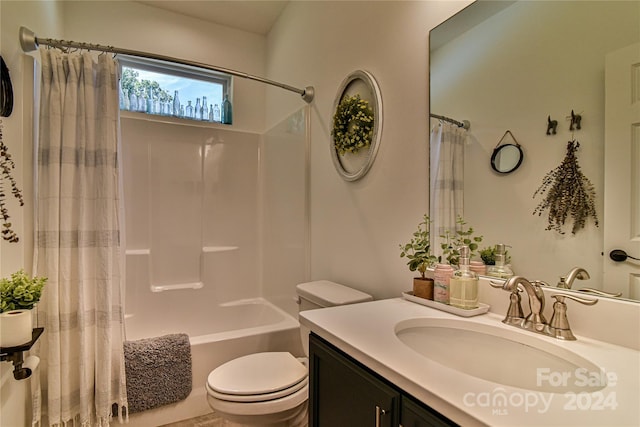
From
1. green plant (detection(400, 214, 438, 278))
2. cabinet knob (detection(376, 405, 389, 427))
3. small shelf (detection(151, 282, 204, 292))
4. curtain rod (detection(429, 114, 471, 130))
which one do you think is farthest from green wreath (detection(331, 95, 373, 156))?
small shelf (detection(151, 282, 204, 292))

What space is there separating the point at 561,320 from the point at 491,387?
15.5 inches

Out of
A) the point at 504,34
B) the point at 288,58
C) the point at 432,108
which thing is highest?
the point at 288,58

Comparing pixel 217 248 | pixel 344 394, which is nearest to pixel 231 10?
pixel 217 248

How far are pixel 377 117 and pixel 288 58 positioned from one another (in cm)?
138

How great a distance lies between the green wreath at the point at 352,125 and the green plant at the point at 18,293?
1.50 meters

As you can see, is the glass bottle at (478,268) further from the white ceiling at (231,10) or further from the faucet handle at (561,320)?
the white ceiling at (231,10)

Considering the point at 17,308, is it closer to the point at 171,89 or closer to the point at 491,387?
the point at 491,387

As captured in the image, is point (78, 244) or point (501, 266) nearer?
point (501, 266)

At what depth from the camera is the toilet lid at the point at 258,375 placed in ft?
4.50

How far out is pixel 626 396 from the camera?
0.57 m

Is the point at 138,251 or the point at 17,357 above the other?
the point at 138,251

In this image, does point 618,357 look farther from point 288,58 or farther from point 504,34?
point 288,58

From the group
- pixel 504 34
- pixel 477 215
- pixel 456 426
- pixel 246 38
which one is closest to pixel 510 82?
pixel 504 34

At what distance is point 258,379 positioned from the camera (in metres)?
1.44
